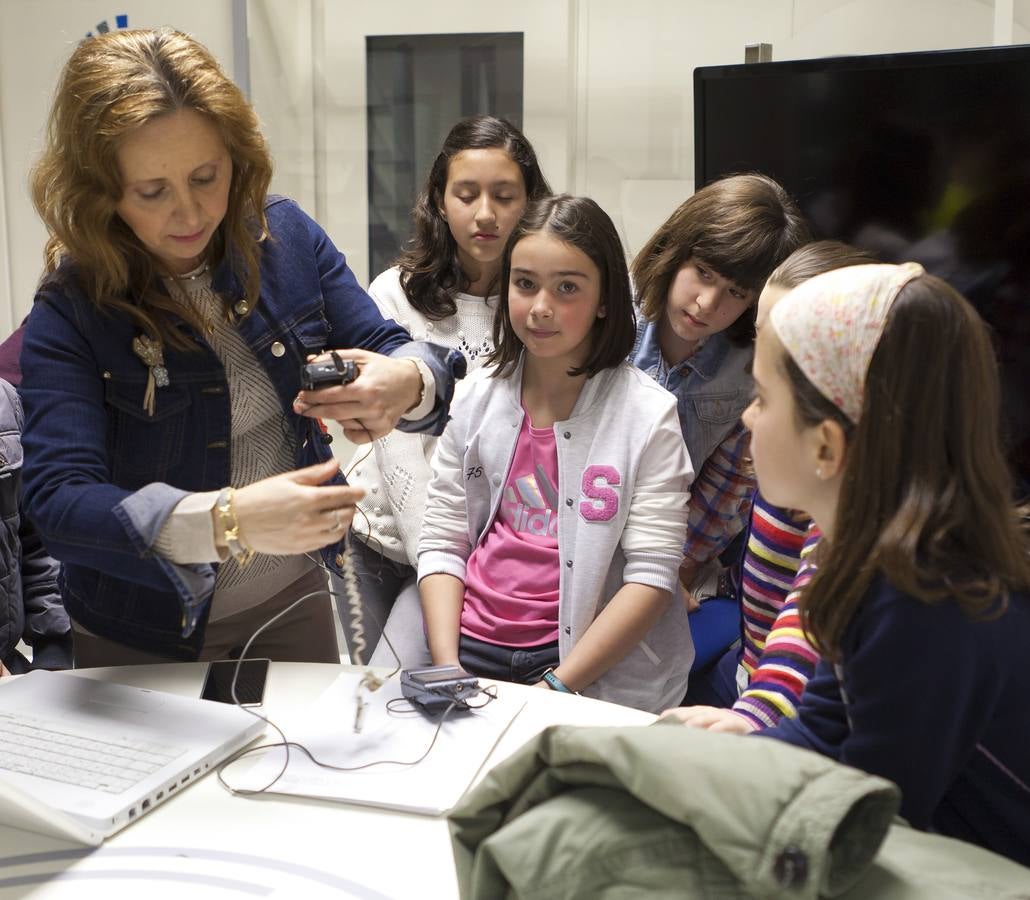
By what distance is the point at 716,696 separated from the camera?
6.49ft

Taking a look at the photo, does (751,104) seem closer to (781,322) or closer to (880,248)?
(880,248)

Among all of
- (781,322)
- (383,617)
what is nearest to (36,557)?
(383,617)

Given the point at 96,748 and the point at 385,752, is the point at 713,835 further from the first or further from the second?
the point at 96,748

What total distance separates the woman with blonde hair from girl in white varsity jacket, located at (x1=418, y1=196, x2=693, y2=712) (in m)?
0.31

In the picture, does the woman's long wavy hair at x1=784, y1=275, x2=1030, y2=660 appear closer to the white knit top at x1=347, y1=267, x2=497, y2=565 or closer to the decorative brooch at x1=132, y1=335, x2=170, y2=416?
the decorative brooch at x1=132, y1=335, x2=170, y2=416

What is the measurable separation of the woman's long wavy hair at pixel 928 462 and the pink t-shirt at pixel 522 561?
853 millimetres

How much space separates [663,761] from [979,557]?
39 cm

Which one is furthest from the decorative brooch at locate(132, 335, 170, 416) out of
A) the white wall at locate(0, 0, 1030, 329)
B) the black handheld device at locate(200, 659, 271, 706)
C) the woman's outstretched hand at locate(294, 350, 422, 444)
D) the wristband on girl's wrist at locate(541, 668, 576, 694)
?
the white wall at locate(0, 0, 1030, 329)

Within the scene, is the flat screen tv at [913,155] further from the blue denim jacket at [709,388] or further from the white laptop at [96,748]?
the white laptop at [96,748]

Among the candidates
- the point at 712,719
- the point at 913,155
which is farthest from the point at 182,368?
the point at 913,155

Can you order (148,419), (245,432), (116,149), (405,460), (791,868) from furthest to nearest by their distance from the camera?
(405,460), (245,432), (148,419), (116,149), (791,868)

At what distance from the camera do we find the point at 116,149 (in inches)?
52.9

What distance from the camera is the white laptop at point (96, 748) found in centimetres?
108

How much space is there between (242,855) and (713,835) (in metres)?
0.53
